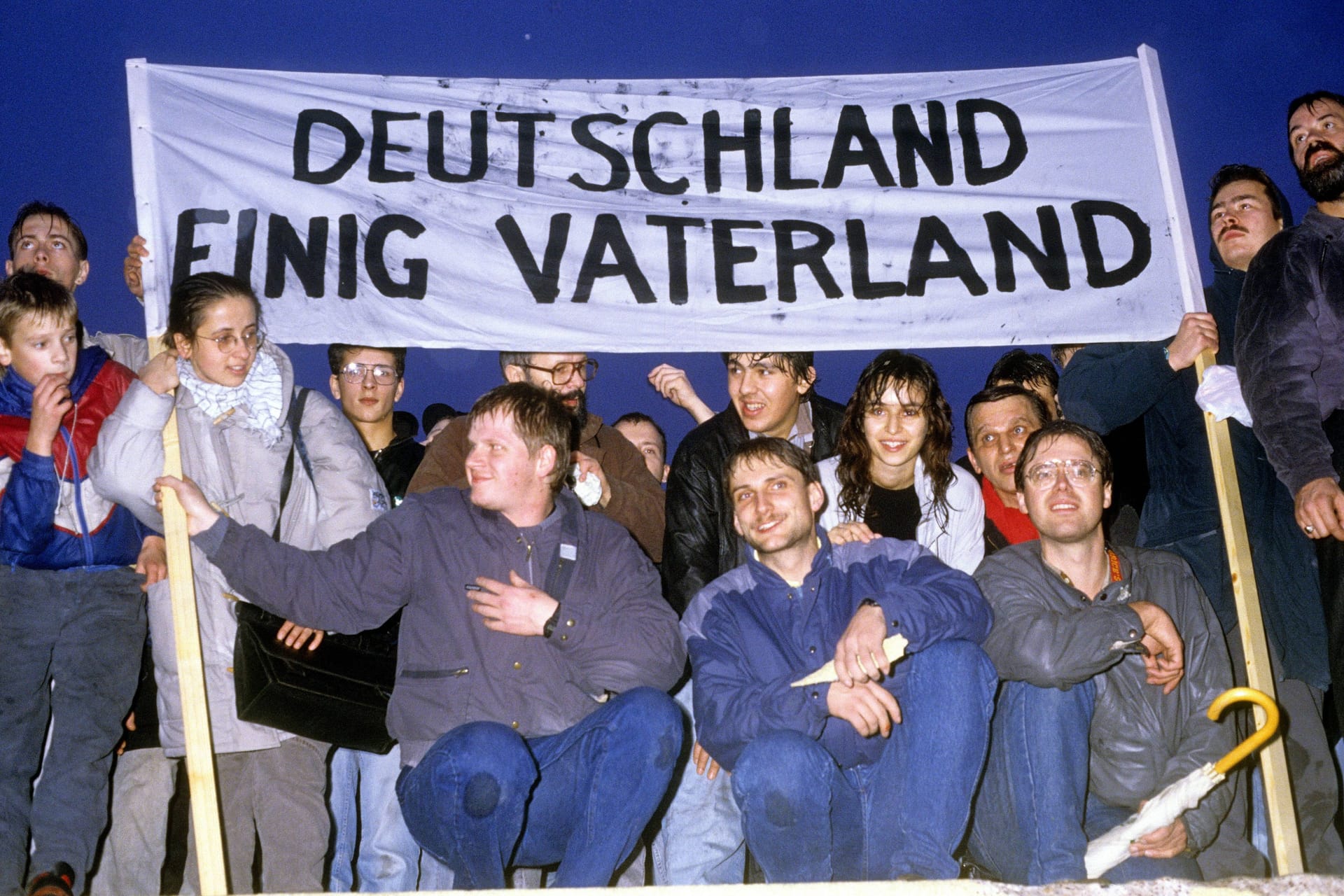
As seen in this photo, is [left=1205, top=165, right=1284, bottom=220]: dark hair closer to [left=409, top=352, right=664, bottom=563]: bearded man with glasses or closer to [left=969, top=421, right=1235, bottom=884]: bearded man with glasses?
[left=969, top=421, right=1235, bottom=884]: bearded man with glasses

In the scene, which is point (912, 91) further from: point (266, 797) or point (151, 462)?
point (266, 797)

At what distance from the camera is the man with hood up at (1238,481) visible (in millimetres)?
4035

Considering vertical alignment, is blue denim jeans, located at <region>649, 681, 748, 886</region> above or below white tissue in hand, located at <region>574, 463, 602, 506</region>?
below

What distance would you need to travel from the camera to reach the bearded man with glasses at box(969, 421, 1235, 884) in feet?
11.1

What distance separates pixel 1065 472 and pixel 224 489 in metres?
2.65

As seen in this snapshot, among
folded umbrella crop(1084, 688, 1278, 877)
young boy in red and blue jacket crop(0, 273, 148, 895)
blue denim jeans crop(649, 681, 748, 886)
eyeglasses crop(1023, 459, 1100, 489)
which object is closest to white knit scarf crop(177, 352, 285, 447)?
young boy in red and blue jacket crop(0, 273, 148, 895)

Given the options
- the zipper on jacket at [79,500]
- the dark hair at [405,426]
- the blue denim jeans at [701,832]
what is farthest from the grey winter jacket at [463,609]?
the dark hair at [405,426]

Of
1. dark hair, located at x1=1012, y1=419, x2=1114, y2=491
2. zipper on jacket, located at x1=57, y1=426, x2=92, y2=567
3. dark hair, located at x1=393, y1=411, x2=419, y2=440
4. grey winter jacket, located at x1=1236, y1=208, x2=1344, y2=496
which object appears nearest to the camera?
grey winter jacket, located at x1=1236, y1=208, x2=1344, y2=496

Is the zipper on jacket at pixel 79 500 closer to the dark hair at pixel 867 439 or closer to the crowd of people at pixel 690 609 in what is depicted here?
the crowd of people at pixel 690 609

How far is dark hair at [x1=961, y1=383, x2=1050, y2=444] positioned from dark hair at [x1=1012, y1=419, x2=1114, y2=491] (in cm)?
59

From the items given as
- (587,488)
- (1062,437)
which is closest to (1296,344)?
(1062,437)

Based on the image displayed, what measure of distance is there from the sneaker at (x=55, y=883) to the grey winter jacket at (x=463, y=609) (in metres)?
1.03

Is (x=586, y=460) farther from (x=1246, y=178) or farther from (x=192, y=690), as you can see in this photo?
(x=1246, y=178)

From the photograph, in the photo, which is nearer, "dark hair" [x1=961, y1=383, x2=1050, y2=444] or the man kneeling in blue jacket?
the man kneeling in blue jacket
